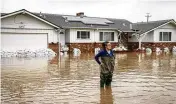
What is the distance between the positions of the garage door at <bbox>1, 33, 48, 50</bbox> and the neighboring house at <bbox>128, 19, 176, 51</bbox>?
1182 centimetres

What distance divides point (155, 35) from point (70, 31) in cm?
1008

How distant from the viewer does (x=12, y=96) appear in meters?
8.51

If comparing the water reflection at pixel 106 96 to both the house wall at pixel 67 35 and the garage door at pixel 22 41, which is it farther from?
the house wall at pixel 67 35

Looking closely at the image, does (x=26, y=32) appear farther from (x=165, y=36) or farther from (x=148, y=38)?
(x=165, y=36)

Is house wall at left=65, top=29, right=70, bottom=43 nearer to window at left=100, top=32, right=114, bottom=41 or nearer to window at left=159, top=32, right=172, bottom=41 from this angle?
window at left=100, top=32, right=114, bottom=41

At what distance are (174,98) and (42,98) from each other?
3.40 m

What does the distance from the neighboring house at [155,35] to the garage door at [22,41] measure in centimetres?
1182

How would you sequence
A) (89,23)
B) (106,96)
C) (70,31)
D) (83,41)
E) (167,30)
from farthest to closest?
1. (167,30)
2. (89,23)
3. (83,41)
4. (70,31)
5. (106,96)

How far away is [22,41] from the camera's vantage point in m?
27.8

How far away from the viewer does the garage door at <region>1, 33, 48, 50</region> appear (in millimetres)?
26906

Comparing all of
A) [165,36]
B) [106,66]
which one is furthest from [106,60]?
[165,36]

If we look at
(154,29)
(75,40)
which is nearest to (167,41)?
(154,29)

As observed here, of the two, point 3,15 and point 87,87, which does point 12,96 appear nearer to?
point 87,87

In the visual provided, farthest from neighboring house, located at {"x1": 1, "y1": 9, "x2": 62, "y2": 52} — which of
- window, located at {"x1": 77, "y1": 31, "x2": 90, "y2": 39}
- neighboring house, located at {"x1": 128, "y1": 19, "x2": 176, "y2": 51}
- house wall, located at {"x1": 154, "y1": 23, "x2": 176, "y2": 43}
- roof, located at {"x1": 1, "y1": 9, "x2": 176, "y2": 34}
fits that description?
house wall, located at {"x1": 154, "y1": 23, "x2": 176, "y2": 43}
